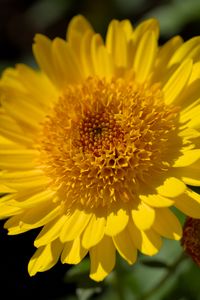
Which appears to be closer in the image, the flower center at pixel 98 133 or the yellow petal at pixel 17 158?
the flower center at pixel 98 133

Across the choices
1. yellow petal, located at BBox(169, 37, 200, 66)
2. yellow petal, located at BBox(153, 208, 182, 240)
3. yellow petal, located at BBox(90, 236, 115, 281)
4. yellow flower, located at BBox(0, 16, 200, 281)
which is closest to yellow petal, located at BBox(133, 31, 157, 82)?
yellow flower, located at BBox(0, 16, 200, 281)

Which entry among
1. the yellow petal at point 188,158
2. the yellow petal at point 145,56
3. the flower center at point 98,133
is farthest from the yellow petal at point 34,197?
the yellow petal at point 145,56

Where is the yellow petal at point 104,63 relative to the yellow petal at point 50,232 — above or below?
above

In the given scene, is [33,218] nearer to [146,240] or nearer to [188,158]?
[146,240]

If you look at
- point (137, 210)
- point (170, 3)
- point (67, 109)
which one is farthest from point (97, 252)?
point (170, 3)

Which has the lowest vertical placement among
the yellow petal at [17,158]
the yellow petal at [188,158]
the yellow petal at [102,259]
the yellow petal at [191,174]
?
the yellow petal at [102,259]

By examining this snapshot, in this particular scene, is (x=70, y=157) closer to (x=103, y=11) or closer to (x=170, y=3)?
(x=170, y=3)

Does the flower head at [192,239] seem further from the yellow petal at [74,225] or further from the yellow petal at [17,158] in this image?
the yellow petal at [17,158]
